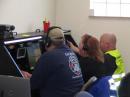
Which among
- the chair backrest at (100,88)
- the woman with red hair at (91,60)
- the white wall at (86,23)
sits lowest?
the chair backrest at (100,88)

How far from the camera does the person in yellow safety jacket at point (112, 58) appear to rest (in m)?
3.61

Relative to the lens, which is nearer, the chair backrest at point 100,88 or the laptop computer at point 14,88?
the laptop computer at point 14,88

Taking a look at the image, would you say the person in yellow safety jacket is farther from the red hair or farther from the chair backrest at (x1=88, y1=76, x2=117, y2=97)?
the chair backrest at (x1=88, y1=76, x2=117, y2=97)

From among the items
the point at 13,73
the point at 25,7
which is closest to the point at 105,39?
the point at 25,7

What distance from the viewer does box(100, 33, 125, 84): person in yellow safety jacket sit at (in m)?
3.61

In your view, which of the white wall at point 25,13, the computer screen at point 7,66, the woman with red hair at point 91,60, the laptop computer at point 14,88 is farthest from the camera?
the white wall at point 25,13

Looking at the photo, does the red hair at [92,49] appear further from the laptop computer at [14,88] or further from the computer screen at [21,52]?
the laptop computer at [14,88]

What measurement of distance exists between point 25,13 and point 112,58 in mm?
1305

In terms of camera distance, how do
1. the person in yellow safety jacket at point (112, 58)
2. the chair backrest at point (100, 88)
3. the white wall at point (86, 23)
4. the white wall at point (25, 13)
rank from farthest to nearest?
the white wall at point (86, 23) → the white wall at point (25, 13) → the person in yellow safety jacket at point (112, 58) → the chair backrest at point (100, 88)

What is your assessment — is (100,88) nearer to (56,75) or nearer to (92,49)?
(56,75)

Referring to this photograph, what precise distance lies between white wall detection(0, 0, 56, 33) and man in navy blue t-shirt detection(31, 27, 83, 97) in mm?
1281

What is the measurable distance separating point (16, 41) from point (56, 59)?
91 cm

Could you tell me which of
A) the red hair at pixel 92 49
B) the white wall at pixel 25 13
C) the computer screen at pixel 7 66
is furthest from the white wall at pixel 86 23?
the computer screen at pixel 7 66

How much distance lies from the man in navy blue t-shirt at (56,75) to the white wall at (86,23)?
192 cm
